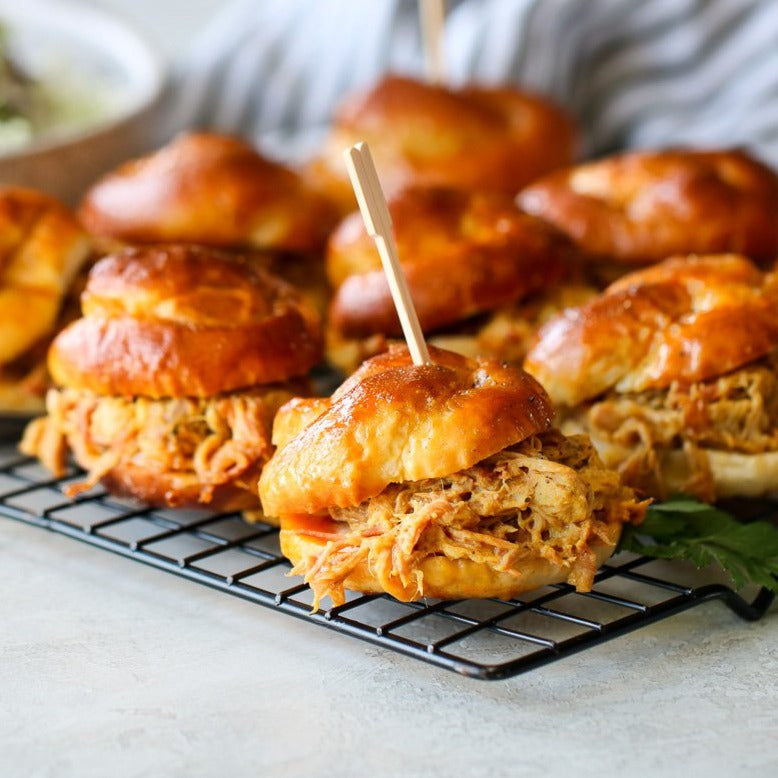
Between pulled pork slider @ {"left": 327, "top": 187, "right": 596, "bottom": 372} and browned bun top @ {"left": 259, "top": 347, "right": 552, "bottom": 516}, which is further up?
pulled pork slider @ {"left": 327, "top": 187, "right": 596, "bottom": 372}

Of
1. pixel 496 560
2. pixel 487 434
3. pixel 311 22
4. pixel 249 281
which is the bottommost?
pixel 496 560

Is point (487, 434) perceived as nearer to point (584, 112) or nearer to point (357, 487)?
point (357, 487)

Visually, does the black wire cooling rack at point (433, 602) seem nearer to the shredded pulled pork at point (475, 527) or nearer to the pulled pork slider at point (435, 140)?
the shredded pulled pork at point (475, 527)

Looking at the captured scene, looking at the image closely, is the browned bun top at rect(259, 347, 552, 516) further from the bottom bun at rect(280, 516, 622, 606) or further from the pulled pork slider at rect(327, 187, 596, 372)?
the pulled pork slider at rect(327, 187, 596, 372)

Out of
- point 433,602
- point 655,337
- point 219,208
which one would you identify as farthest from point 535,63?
point 433,602

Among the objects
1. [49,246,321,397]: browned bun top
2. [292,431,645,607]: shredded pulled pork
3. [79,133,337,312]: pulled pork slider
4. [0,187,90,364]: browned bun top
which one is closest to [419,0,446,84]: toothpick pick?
[79,133,337,312]: pulled pork slider

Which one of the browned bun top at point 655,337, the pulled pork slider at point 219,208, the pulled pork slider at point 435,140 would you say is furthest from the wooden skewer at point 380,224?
the pulled pork slider at point 435,140

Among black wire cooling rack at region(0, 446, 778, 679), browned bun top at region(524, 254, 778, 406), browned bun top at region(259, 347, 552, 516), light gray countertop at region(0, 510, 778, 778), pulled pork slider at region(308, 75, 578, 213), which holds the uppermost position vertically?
pulled pork slider at region(308, 75, 578, 213)

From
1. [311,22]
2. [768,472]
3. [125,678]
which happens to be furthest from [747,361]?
[311,22]
